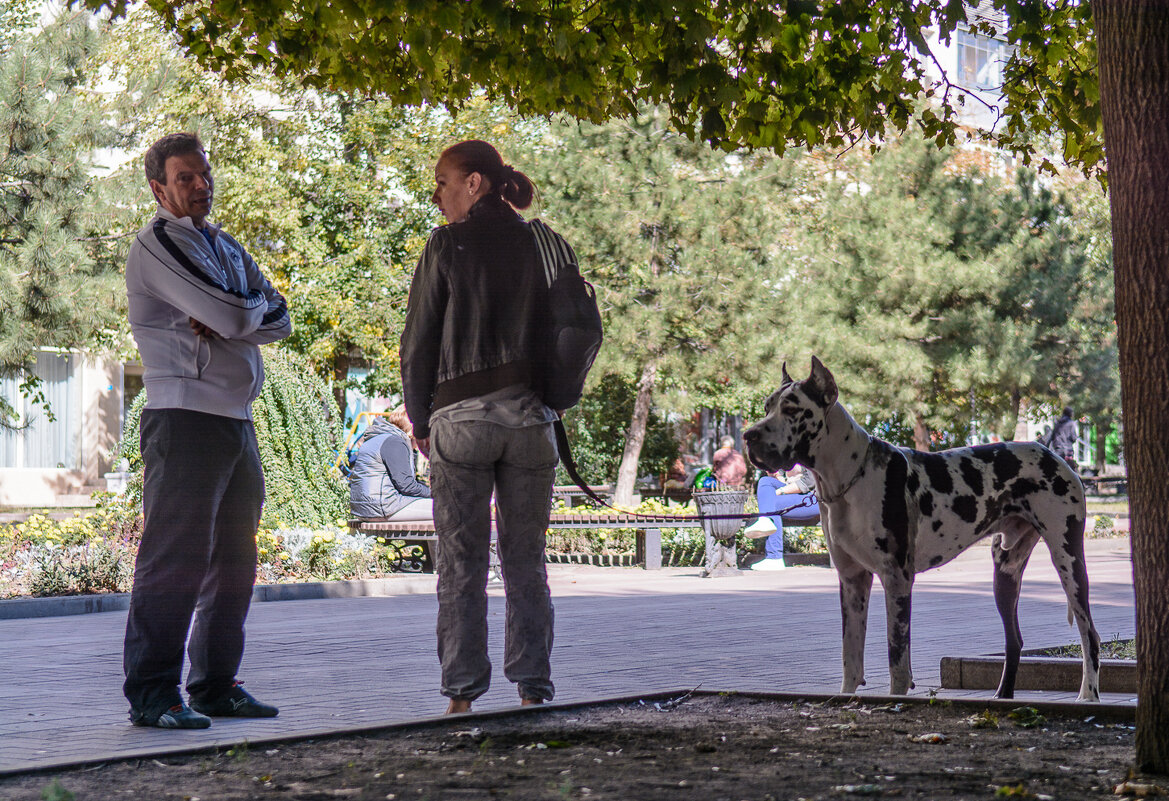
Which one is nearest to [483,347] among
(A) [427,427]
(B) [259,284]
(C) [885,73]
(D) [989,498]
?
(A) [427,427]

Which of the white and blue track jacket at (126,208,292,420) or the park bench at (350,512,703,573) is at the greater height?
the white and blue track jacket at (126,208,292,420)

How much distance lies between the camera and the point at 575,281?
5.86 metres

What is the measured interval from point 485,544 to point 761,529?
41.0 ft

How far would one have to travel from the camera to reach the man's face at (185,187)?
237 inches

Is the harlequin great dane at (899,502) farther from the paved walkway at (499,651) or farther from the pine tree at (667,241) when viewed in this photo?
the pine tree at (667,241)

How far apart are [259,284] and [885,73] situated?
3288mm

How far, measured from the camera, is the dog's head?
600 centimetres

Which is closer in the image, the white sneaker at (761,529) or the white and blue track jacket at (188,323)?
the white and blue track jacket at (188,323)

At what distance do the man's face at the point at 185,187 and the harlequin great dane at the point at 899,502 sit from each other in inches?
93.4

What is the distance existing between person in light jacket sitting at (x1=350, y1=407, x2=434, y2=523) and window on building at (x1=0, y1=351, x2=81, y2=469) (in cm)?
2571

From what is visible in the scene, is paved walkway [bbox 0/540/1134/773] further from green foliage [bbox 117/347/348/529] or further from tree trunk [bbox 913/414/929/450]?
tree trunk [bbox 913/414/929/450]

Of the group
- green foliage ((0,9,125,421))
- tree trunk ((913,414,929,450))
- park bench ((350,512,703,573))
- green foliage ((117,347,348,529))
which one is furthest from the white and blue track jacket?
tree trunk ((913,414,929,450))

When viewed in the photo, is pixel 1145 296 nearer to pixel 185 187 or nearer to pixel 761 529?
pixel 185 187

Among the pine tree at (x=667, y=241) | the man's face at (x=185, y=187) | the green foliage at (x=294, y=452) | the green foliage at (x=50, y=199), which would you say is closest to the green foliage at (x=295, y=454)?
the green foliage at (x=294, y=452)
